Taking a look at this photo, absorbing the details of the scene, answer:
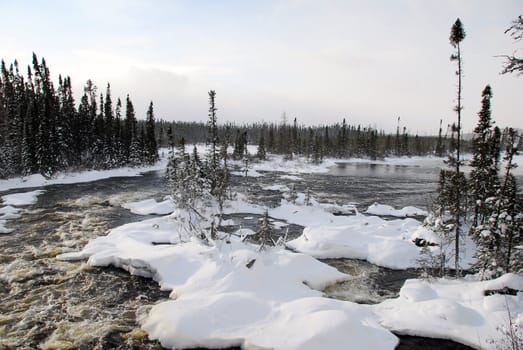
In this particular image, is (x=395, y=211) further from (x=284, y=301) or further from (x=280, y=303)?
(x=280, y=303)

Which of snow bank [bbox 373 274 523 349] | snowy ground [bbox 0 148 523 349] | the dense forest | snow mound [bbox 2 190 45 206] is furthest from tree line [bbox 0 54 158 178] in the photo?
snow bank [bbox 373 274 523 349]

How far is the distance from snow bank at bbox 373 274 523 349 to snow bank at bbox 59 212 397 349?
1.00 m

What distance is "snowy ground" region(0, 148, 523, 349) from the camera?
8812mm

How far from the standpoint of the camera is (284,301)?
34.9 feet

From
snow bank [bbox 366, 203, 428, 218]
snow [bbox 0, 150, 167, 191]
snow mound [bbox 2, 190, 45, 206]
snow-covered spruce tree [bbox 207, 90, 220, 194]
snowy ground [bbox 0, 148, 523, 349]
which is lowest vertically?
snow bank [bbox 366, 203, 428, 218]

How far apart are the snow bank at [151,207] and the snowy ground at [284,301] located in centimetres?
824

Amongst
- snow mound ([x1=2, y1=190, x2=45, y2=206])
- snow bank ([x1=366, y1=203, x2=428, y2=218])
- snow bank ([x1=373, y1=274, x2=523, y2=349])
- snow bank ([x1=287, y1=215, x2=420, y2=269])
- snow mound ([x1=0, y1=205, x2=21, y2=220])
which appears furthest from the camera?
snow mound ([x1=2, y1=190, x2=45, y2=206])

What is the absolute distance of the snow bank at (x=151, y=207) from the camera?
26109 mm

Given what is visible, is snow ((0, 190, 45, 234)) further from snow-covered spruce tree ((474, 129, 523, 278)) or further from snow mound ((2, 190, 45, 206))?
snow-covered spruce tree ((474, 129, 523, 278))

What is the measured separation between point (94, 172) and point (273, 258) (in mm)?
45697

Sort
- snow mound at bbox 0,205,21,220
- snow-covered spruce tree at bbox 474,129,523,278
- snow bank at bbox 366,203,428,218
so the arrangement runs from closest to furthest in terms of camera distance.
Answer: snow-covered spruce tree at bbox 474,129,523,278
snow mound at bbox 0,205,21,220
snow bank at bbox 366,203,428,218

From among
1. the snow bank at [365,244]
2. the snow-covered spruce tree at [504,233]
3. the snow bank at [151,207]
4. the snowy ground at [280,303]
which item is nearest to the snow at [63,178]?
the snow bank at [151,207]

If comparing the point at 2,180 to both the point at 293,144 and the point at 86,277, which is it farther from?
the point at 293,144

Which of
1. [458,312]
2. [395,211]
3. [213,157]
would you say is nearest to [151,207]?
[213,157]
